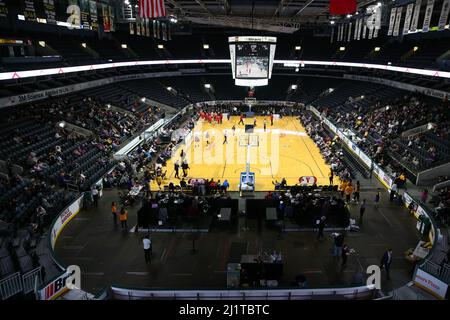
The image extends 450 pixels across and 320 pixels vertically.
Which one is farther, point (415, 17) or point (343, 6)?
point (415, 17)

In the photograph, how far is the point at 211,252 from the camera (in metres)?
13.3

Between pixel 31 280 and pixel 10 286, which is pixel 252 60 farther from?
pixel 10 286

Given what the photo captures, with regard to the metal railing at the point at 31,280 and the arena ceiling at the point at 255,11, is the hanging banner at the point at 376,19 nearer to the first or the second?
the arena ceiling at the point at 255,11

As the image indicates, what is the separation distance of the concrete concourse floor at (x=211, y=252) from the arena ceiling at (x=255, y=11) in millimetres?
16978

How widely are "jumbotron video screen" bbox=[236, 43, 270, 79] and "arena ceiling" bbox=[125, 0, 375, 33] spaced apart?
6.43ft

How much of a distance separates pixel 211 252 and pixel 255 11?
85.0ft

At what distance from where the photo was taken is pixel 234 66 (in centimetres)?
2570

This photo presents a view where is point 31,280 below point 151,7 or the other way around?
below

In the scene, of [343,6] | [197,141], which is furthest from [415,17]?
[197,141]

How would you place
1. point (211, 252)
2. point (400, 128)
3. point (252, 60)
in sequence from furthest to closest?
point (400, 128)
point (252, 60)
point (211, 252)
